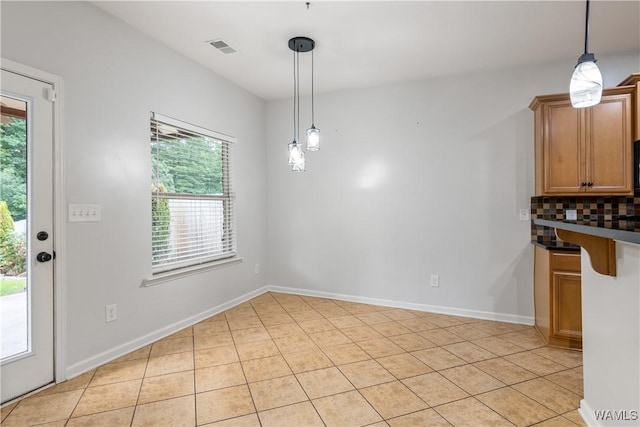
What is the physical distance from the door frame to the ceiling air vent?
126cm

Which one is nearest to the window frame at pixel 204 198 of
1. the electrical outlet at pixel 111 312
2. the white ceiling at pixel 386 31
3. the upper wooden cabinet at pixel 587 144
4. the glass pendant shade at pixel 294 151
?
the electrical outlet at pixel 111 312

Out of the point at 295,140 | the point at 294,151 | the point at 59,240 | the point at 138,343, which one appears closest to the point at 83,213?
the point at 59,240

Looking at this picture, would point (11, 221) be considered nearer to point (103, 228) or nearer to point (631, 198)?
point (103, 228)

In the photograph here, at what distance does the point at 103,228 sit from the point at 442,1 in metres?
3.03

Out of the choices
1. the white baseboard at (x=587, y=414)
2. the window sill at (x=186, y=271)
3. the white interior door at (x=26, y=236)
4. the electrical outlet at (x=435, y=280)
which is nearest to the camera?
the white baseboard at (x=587, y=414)

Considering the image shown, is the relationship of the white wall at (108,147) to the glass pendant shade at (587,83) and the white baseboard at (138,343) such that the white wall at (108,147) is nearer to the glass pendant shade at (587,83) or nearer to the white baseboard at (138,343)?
the white baseboard at (138,343)

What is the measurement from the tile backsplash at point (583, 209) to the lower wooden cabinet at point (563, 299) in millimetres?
186

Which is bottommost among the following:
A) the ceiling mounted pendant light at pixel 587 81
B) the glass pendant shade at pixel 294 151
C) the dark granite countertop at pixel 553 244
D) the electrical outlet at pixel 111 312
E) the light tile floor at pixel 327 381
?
the light tile floor at pixel 327 381

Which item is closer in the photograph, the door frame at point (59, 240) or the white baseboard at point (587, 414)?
the white baseboard at point (587, 414)

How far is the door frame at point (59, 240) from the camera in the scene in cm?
224

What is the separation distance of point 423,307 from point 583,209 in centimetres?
187

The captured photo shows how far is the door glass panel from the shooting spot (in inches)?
79.2

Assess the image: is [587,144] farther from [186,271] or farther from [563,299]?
[186,271]

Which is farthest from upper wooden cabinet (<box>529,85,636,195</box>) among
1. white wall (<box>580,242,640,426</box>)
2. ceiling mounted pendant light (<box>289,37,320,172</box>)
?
ceiling mounted pendant light (<box>289,37,320,172</box>)
